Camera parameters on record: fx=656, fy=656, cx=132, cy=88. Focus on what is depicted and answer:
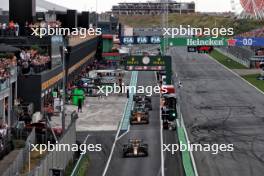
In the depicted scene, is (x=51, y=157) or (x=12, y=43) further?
(x=12, y=43)

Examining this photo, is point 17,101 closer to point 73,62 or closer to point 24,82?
point 24,82

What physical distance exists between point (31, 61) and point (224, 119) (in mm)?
15321

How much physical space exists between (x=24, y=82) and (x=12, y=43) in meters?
6.48

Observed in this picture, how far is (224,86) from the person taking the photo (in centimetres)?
7544

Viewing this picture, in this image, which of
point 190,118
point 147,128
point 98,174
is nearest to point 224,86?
point 190,118

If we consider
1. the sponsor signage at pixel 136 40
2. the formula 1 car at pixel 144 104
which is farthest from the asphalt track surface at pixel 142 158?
the sponsor signage at pixel 136 40

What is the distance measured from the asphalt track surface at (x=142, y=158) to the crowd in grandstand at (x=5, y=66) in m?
7.25

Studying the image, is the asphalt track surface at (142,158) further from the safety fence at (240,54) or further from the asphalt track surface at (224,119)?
the safety fence at (240,54)

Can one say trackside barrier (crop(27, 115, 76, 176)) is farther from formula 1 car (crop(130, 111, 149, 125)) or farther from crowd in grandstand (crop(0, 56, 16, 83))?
formula 1 car (crop(130, 111, 149, 125))

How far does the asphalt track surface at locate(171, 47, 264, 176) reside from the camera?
33.4 m

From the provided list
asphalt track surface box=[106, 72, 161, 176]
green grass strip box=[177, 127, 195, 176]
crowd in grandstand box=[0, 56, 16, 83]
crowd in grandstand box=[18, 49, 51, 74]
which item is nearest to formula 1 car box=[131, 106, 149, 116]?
asphalt track surface box=[106, 72, 161, 176]

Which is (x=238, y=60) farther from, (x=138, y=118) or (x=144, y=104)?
(x=138, y=118)

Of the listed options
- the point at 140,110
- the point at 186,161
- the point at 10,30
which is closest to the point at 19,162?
the point at 186,161

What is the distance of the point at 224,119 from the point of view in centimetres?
4975
